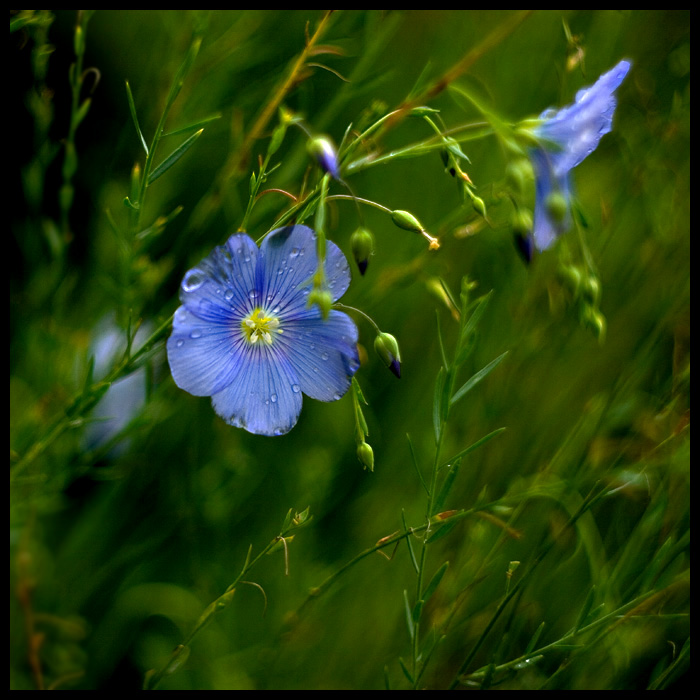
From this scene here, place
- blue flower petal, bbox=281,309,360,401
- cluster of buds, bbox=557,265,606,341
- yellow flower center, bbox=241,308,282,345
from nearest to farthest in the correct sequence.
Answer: cluster of buds, bbox=557,265,606,341, blue flower petal, bbox=281,309,360,401, yellow flower center, bbox=241,308,282,345

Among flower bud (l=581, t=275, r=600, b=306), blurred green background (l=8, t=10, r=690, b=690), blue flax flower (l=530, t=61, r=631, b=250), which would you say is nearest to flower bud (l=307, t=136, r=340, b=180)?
blue flax flower (l=530, t=61, r=631, b=250)

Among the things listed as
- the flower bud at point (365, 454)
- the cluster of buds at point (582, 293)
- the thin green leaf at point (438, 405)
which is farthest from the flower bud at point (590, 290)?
the flower bud at point (365, 454)

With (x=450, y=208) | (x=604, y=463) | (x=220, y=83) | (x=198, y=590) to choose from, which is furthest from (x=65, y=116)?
(x=604, y=463)

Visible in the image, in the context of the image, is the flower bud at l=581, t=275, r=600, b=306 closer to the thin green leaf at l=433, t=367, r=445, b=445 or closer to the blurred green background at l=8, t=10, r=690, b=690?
the thin green leaf at l=433, t=367, r=445, b=445

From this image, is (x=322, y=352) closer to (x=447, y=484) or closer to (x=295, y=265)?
(x=295, y=265)
